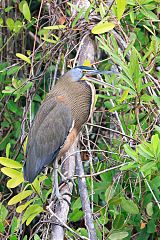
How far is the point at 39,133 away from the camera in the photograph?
2.64 m

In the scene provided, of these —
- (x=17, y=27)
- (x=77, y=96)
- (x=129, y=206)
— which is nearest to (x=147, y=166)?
(x=129, y=206)

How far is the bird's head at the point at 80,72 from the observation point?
8.15ft

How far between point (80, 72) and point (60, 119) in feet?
0.73

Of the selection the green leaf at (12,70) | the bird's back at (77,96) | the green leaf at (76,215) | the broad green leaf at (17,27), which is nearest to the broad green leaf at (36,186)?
the green leaf at (76,215)

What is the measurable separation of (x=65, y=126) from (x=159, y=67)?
53 cm

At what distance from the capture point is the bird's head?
8.15 feet

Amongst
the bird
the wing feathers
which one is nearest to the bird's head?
the bird

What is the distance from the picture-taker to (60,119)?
8.64 ft

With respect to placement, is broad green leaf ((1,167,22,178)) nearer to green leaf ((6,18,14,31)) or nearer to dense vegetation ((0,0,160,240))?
dense vegetation ((0,0,160,240))

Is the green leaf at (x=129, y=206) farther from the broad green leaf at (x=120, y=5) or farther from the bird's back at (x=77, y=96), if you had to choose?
the broad green leaf at (x=120, y=5)

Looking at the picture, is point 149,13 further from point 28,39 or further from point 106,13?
point 28,39

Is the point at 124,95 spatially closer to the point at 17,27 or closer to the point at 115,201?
the point at 115,201

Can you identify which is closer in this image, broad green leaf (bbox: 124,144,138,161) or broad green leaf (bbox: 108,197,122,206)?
broad green leaf (bbox: 124,144,138,161)

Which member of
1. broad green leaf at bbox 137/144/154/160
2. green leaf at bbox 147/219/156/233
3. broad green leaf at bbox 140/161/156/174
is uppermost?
broad green leaf at bbox 137/144/154/160
